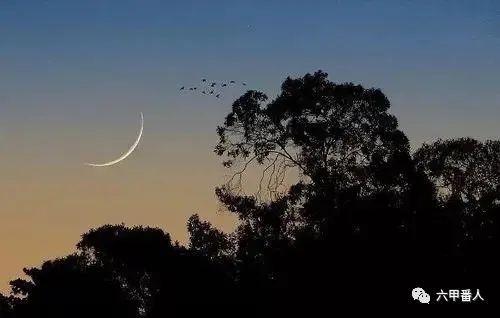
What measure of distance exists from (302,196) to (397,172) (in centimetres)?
444

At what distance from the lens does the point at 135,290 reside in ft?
165

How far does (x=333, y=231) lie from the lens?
1388 inches

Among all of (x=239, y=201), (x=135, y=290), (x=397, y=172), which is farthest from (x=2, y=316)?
(x=397, y=172)

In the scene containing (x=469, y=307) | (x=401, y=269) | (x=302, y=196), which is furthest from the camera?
(x=302, y=196)

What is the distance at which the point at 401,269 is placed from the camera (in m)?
31.5

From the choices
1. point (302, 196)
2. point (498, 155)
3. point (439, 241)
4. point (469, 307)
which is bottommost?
point (469, 307)

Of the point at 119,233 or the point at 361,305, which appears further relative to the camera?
the point at 119,233

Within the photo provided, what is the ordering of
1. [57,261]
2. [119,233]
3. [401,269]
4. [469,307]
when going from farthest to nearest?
[57,261]
[119,233]
[401,269]
[469,307]

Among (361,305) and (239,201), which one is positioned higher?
(239,201)

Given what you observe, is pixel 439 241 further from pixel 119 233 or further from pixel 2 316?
pixel 2 316

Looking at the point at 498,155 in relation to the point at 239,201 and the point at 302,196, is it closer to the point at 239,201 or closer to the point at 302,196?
the point at 302,196

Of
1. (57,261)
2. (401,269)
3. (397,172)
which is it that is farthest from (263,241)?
(57,261)

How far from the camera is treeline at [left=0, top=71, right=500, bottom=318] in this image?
104 ft

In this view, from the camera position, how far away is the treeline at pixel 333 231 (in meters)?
31.8
